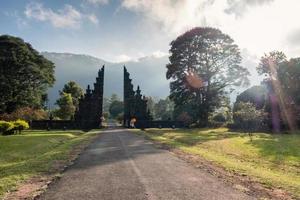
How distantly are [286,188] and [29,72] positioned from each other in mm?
67574

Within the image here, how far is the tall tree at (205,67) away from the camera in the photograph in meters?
66.5

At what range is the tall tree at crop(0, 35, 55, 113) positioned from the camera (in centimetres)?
6806

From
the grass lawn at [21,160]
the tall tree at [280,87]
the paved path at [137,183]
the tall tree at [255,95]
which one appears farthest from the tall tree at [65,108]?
the paved path at [137,183]

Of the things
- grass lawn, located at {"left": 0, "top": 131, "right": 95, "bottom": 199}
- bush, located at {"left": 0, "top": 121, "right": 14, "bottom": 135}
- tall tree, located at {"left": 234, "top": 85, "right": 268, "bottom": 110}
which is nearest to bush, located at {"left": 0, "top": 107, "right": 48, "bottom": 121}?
bush, located at {"left": 0, "top": 121, "right": 14, "bottom": 135}

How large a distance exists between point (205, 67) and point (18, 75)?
3693 centimetres

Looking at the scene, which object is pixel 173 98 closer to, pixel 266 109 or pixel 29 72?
pixel 266 109

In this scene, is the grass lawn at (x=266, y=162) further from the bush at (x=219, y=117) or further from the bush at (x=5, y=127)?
the bush at (x=219, y=117)

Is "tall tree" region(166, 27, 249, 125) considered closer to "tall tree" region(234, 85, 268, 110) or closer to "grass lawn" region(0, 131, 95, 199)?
"tall tree" region(234, 85, 268, 110)

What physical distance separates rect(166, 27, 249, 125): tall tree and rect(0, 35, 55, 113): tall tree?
29.0 m

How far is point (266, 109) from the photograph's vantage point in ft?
201

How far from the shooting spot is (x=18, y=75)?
7119cm

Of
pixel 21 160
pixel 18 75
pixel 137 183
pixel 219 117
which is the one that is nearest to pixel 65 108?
pixel 18 75

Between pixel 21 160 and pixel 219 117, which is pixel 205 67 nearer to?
pixel 219 117

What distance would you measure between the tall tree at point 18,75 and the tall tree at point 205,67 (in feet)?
95.2
